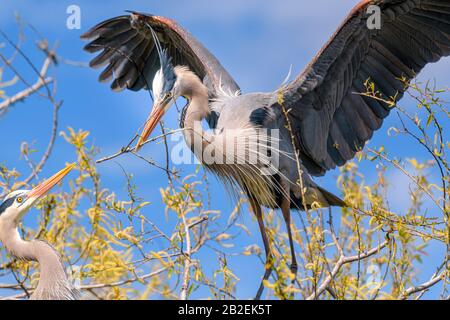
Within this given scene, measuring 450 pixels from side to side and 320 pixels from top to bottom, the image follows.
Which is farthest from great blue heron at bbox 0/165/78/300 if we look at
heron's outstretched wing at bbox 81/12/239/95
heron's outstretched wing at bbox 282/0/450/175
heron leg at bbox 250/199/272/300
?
heron's outstretched wing at bbox 81/12/239/95

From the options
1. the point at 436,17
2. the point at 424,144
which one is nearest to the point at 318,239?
the point at 424,144

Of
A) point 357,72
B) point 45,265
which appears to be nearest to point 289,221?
point 357,72

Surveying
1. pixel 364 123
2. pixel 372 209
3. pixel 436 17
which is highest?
pixel 436 17

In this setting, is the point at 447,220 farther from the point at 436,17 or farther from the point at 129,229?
the point at 436,17

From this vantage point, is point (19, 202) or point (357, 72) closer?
point (19, 202)

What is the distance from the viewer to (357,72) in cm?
579

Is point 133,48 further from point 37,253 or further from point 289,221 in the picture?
point 37,253

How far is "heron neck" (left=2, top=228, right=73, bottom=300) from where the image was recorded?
4156 millimetres

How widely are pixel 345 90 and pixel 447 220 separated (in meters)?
2.18

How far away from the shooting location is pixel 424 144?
12.8 feet

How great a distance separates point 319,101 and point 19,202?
2399 millimetres

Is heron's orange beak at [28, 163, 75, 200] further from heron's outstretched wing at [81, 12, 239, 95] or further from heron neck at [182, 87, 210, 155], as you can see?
heron's outstretched wing at [81, 12, 239, 95]

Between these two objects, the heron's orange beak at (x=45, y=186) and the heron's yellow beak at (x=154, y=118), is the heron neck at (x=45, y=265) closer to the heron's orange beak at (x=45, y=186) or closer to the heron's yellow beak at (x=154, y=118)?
the heron's orange beak at (x=45, y=186)

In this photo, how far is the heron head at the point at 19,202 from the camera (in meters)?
4.28
